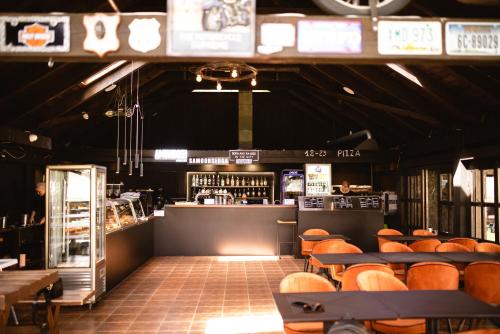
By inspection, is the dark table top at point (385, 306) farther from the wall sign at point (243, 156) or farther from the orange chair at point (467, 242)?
the wall sign at point (243, 156)

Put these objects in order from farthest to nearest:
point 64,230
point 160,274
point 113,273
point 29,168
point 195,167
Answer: point 195,167 < point 29,168 < point 160,274 < point 113,273 < point 64,230

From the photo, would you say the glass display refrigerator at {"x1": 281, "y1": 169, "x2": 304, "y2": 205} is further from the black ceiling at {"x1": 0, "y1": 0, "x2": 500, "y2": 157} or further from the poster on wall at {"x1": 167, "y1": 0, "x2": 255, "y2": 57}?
the poster on wall at {"x1": 167, "y1": 0, "x2": 255, "y2": 57}

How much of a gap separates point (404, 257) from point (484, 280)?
1037 millimetres

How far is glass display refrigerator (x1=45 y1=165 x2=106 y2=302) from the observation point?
5.97 m

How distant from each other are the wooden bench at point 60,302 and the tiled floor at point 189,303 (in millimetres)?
301

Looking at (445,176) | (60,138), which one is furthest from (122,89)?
(445,176)

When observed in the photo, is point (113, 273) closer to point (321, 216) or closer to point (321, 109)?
point (321, 216)

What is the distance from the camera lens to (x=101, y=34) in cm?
347

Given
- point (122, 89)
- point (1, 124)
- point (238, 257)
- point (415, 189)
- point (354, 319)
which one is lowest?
point (238, 257)

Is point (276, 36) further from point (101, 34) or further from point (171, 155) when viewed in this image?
point (171, 155)

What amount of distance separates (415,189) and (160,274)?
7.32 metres

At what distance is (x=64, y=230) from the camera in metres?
6.30

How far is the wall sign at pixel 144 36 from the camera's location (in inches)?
137

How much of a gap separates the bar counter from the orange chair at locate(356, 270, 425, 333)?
20.6 ft
